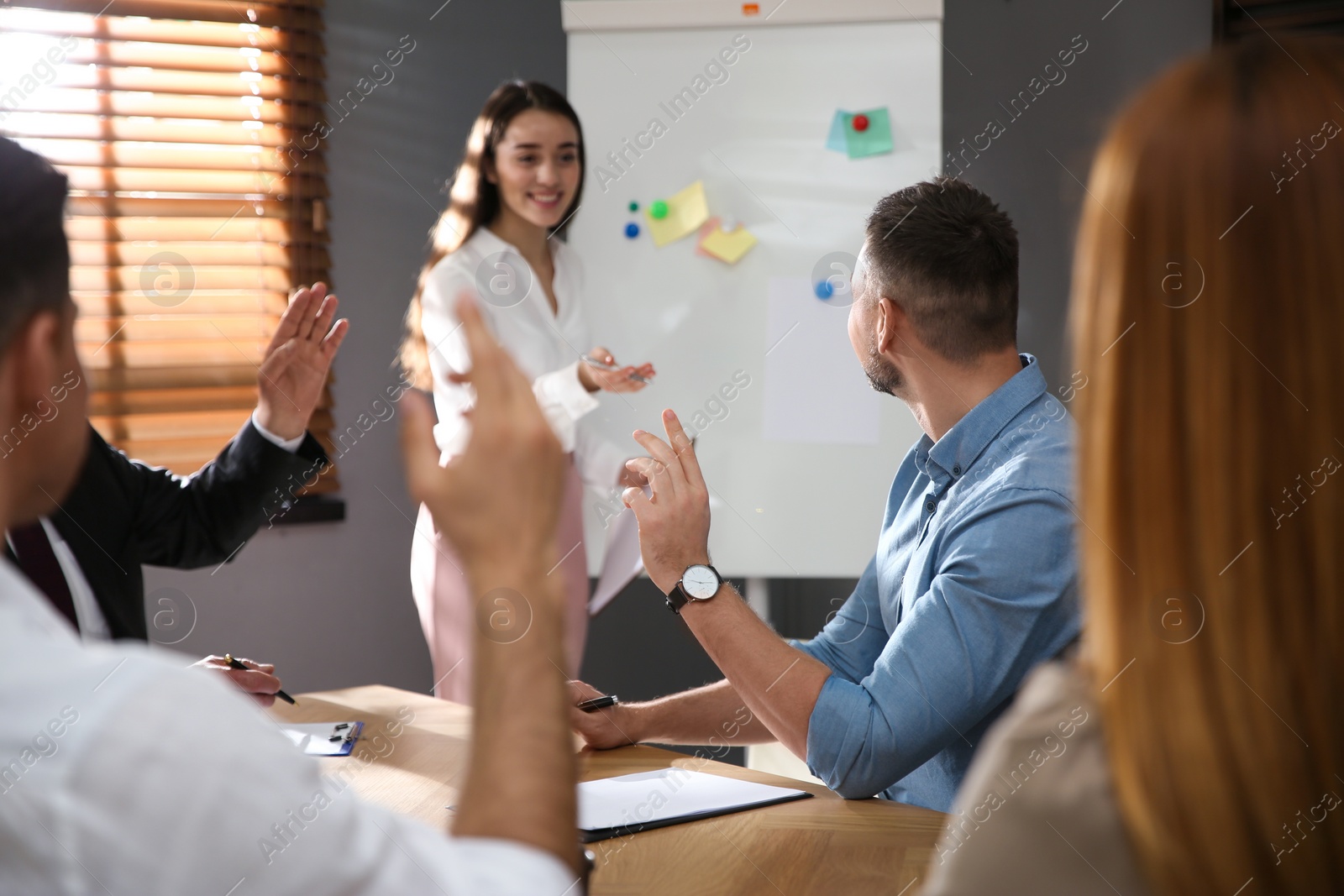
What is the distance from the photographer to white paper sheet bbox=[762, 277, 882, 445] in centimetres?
279

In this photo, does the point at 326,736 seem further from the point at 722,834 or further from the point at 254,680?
the point at 722,834

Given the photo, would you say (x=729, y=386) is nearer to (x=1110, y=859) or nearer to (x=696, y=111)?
(x=696, y=111)

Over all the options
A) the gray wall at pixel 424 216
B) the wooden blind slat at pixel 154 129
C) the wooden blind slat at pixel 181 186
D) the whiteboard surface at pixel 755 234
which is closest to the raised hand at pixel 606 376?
the whiteboard surface at pixel 755 234

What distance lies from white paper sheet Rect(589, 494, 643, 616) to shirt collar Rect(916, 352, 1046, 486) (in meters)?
1.35

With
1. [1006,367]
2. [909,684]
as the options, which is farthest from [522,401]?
[1006,367]

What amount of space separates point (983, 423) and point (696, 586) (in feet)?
1.48

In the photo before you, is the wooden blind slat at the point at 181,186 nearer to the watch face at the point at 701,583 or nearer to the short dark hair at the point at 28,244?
the watch face at the point at 701,583

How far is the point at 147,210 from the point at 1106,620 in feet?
9.19

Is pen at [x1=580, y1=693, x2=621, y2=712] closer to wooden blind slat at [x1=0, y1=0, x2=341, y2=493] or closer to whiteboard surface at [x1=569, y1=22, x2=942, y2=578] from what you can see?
whiteboard surface at [x1=569, y1=22, x2=942, y2=578]

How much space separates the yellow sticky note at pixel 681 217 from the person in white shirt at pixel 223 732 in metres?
2.29

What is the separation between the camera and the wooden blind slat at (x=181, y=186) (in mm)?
2740

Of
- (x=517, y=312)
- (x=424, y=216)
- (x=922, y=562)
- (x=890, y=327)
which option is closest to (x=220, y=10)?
(x=424, y=216)

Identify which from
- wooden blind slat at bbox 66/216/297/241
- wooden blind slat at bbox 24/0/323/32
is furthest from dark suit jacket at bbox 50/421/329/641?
wooden blind slat at bbox 24/0/323/32

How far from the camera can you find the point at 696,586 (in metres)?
1.43
